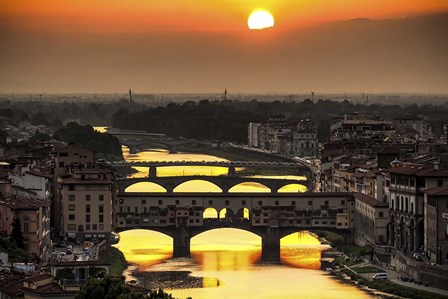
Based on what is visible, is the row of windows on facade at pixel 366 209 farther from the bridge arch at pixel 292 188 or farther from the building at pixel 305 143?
the building at pixel 305 143

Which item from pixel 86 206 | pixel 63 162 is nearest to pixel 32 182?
pixel 86 206

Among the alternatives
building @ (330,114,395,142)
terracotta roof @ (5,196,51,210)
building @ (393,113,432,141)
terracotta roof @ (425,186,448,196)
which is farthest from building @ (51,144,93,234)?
building @ (393,113,432,141)

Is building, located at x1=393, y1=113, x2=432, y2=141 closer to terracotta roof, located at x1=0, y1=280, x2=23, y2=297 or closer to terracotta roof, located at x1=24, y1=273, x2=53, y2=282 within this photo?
terracotta roof, located at x1=0, y1=280, x2=23, y2=297

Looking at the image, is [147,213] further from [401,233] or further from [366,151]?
[366,151]

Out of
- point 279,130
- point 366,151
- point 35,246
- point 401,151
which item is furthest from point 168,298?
point 279,130

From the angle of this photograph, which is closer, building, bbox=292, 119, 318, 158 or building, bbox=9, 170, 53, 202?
building, bbox=9, 170, 53, 202

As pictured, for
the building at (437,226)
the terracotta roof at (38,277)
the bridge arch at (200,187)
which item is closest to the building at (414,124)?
the bridge arch at (200,187)
